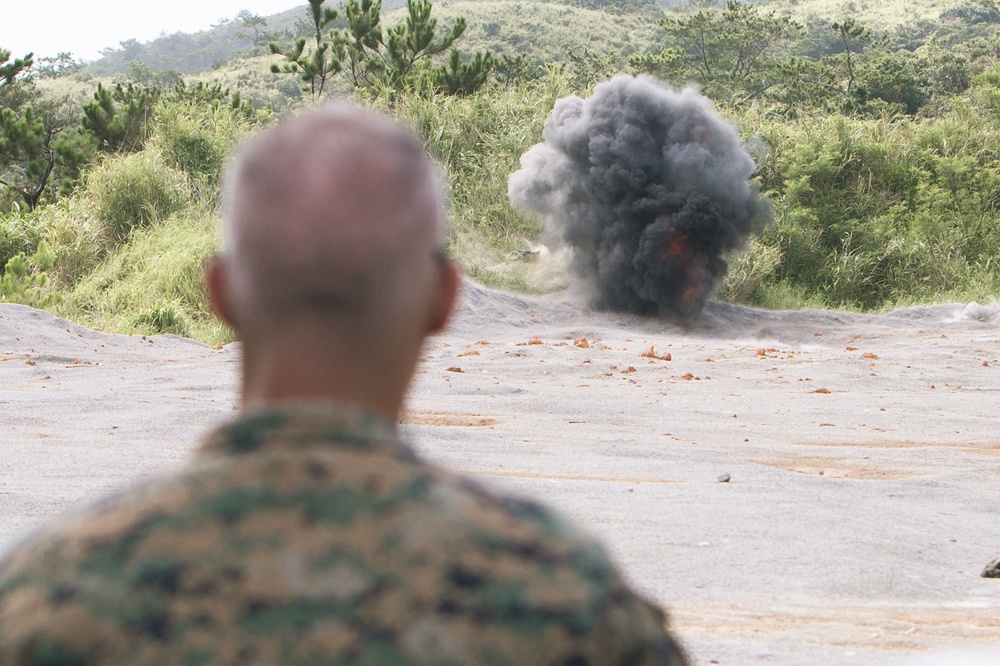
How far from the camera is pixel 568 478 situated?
5.23 m

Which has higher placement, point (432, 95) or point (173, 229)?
point (432, 95)

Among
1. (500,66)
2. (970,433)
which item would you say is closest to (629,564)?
(970,433)

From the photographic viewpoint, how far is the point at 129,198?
1598 cm

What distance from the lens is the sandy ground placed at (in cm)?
347

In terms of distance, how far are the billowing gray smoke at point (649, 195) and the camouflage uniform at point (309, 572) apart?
12.7 metres

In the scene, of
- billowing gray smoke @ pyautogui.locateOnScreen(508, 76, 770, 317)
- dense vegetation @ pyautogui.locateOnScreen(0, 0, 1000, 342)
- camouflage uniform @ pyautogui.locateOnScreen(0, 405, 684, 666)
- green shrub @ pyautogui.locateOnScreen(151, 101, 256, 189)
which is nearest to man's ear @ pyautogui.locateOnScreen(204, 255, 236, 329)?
camouflage uniform @ pyautogui.locateOnScreen(0, 405, 684, 666)

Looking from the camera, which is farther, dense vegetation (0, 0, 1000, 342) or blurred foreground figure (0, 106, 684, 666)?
dense vegetation (0, 0, 1000, 342)

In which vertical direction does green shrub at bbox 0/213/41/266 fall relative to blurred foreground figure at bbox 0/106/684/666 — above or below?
below

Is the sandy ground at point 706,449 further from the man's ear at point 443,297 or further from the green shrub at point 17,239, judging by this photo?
the green shrub at point 17,239

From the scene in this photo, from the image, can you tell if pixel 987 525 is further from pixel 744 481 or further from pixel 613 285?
pixel 613 285

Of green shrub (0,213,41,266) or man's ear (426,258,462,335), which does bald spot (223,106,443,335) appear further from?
green shrub (0,213,41,266)

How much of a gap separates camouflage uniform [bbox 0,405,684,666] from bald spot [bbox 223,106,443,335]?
0.33 feet

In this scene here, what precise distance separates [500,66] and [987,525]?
27865 mm

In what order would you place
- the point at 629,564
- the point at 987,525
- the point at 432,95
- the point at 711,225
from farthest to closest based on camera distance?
the point at 432,95 < the point at 711,225 < the point at 987,525 < the point at 629,564
